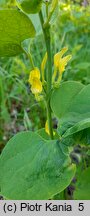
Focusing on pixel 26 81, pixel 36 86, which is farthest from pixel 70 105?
pixel 26 81

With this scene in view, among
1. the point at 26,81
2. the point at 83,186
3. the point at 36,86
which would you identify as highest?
the point at 36,86

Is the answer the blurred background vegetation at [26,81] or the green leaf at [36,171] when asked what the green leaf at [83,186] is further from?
the blurred background vegetation at [26,81]

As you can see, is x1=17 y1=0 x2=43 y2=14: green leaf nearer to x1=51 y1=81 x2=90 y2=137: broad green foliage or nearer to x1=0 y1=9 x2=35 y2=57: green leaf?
x1=0 y1=9 x2=35 y2=57: green leaf

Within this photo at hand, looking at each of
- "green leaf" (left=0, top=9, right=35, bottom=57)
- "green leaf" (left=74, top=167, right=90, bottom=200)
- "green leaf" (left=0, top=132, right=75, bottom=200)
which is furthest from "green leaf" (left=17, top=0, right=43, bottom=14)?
"green leaf" (left=74, top=167, right=90, bottom=200)

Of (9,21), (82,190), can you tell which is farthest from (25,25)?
(82,190)

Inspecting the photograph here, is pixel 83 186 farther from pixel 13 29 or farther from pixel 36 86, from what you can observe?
pixel 13 29

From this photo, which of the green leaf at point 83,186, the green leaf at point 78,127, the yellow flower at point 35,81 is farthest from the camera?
the green leaf at point 83,186

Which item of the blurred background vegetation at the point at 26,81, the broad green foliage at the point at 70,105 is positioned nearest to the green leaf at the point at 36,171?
the broad green foliage at the point at 70,105
